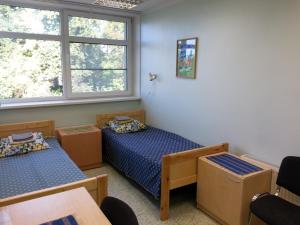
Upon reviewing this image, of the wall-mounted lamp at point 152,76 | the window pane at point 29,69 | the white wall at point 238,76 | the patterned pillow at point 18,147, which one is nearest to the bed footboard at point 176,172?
the white wall at point 238,76

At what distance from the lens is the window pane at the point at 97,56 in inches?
153

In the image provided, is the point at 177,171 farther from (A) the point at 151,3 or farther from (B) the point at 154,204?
(A) the point at 151,3

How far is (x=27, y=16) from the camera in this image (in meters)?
3.44

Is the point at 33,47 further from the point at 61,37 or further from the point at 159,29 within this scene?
the point at 159,29

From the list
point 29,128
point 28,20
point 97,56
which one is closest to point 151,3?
point 97,56

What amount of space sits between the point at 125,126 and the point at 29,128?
1323 mm

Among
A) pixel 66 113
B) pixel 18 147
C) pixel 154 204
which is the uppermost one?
pixel 66 113

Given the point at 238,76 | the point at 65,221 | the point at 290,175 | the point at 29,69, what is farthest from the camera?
the point at 29,69

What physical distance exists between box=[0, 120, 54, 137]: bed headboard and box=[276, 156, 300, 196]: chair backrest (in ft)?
9.43

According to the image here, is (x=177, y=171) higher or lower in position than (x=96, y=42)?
lower

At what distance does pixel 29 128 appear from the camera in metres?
3.34

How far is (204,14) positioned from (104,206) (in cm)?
247

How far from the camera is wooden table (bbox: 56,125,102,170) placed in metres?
3.38

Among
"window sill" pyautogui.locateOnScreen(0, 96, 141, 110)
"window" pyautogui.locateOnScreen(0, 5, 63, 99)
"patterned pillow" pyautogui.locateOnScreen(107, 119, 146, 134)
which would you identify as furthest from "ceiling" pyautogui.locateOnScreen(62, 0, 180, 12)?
"patterned pillow" pyautogui.locateOnScreen(107, 119, 146, 134)
